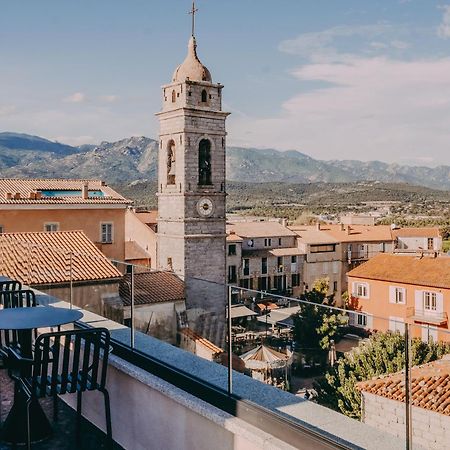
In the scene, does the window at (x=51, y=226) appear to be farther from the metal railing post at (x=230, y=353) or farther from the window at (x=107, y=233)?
the metal railing post at (x=230, y=353)

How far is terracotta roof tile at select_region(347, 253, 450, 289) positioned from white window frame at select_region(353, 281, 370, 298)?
0.58 meters

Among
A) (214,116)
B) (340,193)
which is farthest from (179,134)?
(340,193)

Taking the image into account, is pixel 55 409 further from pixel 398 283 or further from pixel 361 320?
pixel 398 283

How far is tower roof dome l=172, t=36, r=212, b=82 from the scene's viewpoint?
3206 centimetres

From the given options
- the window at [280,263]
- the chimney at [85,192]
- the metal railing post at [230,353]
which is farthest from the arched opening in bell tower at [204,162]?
the metal railing post at [230,353]

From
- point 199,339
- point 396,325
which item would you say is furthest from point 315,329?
point 199,339

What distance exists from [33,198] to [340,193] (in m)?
150

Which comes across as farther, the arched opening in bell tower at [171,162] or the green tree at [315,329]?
the arched opening in bell tower at [171,162]

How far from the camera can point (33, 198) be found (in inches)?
1259

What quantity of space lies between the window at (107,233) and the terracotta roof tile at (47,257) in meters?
11.2

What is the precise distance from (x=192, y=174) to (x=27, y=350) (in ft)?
89.0

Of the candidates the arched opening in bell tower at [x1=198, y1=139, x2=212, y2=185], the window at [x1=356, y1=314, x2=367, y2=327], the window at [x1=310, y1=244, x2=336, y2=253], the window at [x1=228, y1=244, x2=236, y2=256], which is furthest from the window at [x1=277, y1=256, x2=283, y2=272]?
the window at [x1=356, y1=314, x2=367, y2=327]

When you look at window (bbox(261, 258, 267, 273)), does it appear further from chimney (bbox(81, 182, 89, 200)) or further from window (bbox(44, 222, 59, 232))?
window (bbox(44, 222, 59, 232))

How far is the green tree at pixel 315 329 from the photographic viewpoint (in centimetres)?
310
